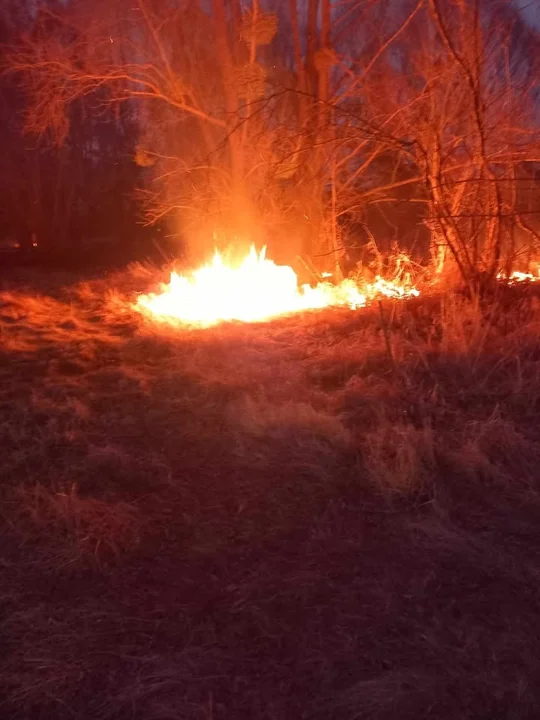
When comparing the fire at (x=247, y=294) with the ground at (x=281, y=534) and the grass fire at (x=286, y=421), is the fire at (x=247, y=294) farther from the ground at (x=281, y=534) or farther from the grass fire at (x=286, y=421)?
the ground at (x=281, y=534)

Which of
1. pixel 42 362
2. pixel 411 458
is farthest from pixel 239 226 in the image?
pixel 411 458

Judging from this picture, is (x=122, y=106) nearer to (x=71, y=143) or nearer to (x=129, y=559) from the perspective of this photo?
(x=71, y=143)

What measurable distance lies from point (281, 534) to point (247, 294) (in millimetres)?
7441

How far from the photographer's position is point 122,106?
62.2 ft

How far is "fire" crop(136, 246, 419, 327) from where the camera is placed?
32.5ft

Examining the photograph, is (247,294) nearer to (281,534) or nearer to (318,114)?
(318,114)

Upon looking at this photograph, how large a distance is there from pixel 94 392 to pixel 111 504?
2.52 meters

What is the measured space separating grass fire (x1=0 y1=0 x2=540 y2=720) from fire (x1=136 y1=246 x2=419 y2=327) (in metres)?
0.07

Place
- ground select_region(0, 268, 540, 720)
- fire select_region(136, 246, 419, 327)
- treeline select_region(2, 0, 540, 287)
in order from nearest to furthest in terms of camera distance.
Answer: ground select_region(0, 268, 540, 720)
treeline select_region(2, 0, 540, 287)
fire select_region(136, 246, 419, 327)

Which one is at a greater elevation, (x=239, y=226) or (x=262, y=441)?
(x=239, y=226)

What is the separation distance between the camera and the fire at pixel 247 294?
390 inches

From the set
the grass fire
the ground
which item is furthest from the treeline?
the ground

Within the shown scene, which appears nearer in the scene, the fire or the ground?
the ground

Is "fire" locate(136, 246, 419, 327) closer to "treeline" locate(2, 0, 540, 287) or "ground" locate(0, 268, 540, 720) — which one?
"treeline" locate(2, 0, 540, 287)
